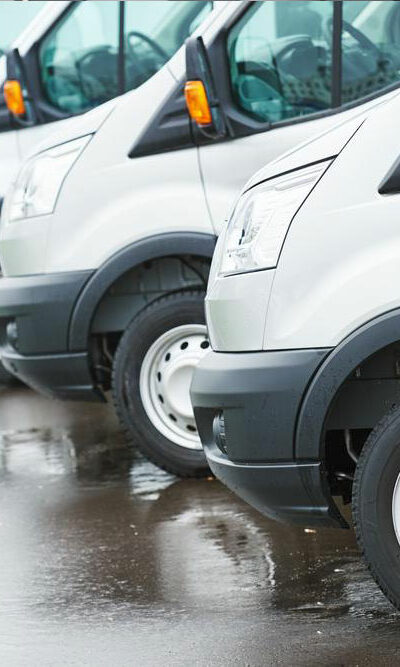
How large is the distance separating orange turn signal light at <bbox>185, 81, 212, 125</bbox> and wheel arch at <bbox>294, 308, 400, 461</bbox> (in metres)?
2.50

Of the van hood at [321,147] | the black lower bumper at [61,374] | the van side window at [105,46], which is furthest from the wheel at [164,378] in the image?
the van hood at [321,147]

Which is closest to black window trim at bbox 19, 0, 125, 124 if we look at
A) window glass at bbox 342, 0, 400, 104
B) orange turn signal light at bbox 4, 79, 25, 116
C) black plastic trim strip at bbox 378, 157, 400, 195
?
orange turn signal light at bbox 4, 79, 25, 116

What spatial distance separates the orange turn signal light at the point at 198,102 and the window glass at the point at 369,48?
617 mm

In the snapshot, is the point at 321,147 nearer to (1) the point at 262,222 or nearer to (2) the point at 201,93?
(1) the point at 262,222

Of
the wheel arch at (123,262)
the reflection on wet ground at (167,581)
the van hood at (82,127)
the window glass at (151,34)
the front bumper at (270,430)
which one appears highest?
the window glass at (151,34)

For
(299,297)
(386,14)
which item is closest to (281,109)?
(386,14)

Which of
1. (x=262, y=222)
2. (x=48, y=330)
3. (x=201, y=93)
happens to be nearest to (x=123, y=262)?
(x=48, y=330)

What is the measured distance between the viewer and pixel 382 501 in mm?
4055

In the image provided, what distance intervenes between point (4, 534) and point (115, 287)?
4.85 feet

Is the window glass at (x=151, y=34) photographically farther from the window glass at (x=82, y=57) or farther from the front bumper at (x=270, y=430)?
the front bumper at (x=270, y=430)

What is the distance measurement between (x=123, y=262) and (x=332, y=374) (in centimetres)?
250

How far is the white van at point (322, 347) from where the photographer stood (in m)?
4.05

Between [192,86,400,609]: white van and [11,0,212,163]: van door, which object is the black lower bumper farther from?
[192,86,400,609]: white van

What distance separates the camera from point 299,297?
4156 millimetres
